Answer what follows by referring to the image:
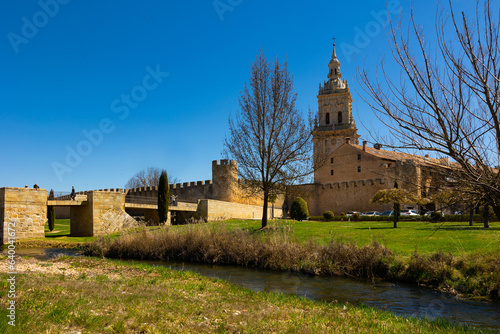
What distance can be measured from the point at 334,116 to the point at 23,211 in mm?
48957

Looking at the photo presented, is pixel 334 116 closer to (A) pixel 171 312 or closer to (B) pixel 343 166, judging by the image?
(B) pixel 343 166

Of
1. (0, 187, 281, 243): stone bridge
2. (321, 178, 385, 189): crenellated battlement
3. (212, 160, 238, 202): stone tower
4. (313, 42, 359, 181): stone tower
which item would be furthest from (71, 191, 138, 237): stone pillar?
(313, 42, 359, 181): stone tower

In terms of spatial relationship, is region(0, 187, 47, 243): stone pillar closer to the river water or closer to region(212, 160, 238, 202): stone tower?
the river water

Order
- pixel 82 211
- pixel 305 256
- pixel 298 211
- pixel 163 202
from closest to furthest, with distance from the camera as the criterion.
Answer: pixel 305 256 → pixel 82 211 → pixel 163 202 → pixel 298 211

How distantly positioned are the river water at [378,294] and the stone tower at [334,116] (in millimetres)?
49324

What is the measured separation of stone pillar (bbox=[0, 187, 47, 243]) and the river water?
45.4 feet

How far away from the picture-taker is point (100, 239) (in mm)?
17516

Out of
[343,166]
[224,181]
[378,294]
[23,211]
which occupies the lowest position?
[378,294]

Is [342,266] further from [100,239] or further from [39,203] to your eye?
[39,203]

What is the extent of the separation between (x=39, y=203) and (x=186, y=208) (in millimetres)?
11486

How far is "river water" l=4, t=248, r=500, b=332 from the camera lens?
769 centimetres

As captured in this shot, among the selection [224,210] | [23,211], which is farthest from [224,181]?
[23,211]

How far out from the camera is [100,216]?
82.0 feet

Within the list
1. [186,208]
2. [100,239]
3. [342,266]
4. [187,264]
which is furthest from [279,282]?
[186,208]
